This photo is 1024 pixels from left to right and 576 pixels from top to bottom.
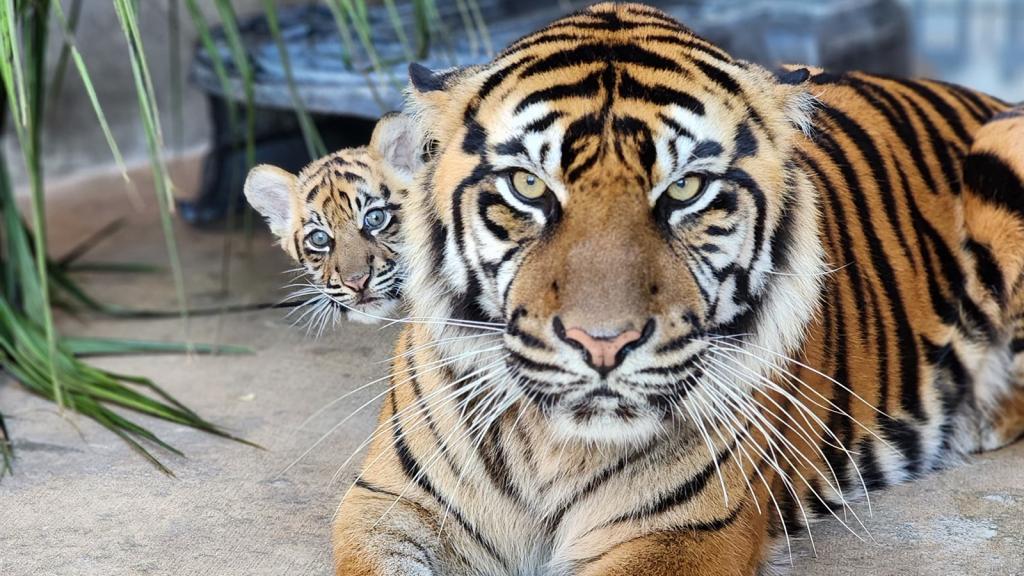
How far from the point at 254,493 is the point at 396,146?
2.55ft

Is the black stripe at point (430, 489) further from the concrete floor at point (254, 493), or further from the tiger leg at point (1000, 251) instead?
Answer: the tiger leg at point (1000, 251)

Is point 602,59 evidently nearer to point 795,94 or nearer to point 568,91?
point 568,91

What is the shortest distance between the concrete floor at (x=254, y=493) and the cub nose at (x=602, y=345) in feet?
2.26

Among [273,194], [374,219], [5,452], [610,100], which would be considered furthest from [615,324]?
[5,452]

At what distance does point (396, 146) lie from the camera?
2.31 m

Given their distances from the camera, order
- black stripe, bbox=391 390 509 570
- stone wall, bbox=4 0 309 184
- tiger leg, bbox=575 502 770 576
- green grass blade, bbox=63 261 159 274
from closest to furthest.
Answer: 1. tiger leg, bbox=575 502 770 576
2. black stripe, bbox=391 390 509 570
3. green grass blade, bbox=63 261 159 274
4. stone wall, bbox=4 0 309 184

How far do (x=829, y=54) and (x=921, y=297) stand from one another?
2864 millimetres

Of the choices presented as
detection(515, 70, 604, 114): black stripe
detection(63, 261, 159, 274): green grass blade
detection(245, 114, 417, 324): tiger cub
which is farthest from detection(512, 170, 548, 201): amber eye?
detection(63, 261, 159, 274): green grass blade

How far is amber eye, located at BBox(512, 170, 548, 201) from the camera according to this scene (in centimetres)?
189

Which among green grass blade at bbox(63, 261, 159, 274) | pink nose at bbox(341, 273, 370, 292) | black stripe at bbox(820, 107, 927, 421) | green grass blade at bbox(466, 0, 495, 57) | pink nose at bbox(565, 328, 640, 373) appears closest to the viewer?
pink nose at bbox(565, 328, 640, 373)

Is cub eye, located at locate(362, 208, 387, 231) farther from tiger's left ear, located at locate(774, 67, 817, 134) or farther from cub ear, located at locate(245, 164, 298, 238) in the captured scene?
tiger's left ear, located at locate(774, 67, 817, 134)

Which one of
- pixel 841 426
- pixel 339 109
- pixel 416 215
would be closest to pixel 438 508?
pixel 416 215

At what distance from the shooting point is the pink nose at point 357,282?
7.41 feet

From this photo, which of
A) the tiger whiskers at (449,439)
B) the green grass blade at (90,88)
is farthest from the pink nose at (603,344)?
the green grass blade at (90,88)
